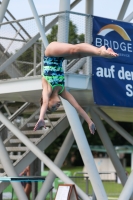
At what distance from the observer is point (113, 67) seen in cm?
1856

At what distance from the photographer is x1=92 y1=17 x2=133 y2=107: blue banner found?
18375 mm

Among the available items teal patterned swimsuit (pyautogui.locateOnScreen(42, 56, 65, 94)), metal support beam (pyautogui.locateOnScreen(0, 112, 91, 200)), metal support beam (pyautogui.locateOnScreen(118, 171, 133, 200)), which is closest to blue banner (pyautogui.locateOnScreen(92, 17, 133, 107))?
metal support beam (pyautogui.locateOnScreen(118, 171, 133, 200))

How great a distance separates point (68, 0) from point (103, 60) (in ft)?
6.27

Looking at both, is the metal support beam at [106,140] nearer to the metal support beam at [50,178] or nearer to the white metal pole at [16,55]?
the metal support beam at [50,178]

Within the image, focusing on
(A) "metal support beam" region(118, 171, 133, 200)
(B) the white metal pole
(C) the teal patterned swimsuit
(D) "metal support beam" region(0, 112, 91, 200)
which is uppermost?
(B) the white metal pole

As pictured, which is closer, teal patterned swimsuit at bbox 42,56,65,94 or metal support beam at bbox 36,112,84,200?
teal patterned swimsuit at bbox 42,56,65,94

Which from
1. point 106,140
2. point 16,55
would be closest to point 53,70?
point 16,55

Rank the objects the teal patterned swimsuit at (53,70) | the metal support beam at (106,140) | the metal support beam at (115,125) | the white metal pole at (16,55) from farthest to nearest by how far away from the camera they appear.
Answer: the metal support beam at (106,140) < the metal support beam at (115,125) < the white metal pole at (16,55) < the teal patterned swimsuit at (53,70)

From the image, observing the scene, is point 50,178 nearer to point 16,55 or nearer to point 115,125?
point 115,125

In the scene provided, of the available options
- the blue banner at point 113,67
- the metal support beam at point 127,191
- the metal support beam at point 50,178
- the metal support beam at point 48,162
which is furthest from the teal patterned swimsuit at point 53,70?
the metal support beam at point 50,178

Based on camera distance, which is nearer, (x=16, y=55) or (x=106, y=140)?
(x=16, y=55)

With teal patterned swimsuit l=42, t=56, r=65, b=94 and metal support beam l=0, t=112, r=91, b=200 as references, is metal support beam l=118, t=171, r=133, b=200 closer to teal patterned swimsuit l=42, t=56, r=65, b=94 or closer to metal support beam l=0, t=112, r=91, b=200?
metal support beam l=0, t=112, r=91, b=200

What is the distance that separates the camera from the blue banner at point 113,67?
18375 millimetres

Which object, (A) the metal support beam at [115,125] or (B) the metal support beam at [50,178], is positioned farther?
(A) the metal support beam at [115,125]
